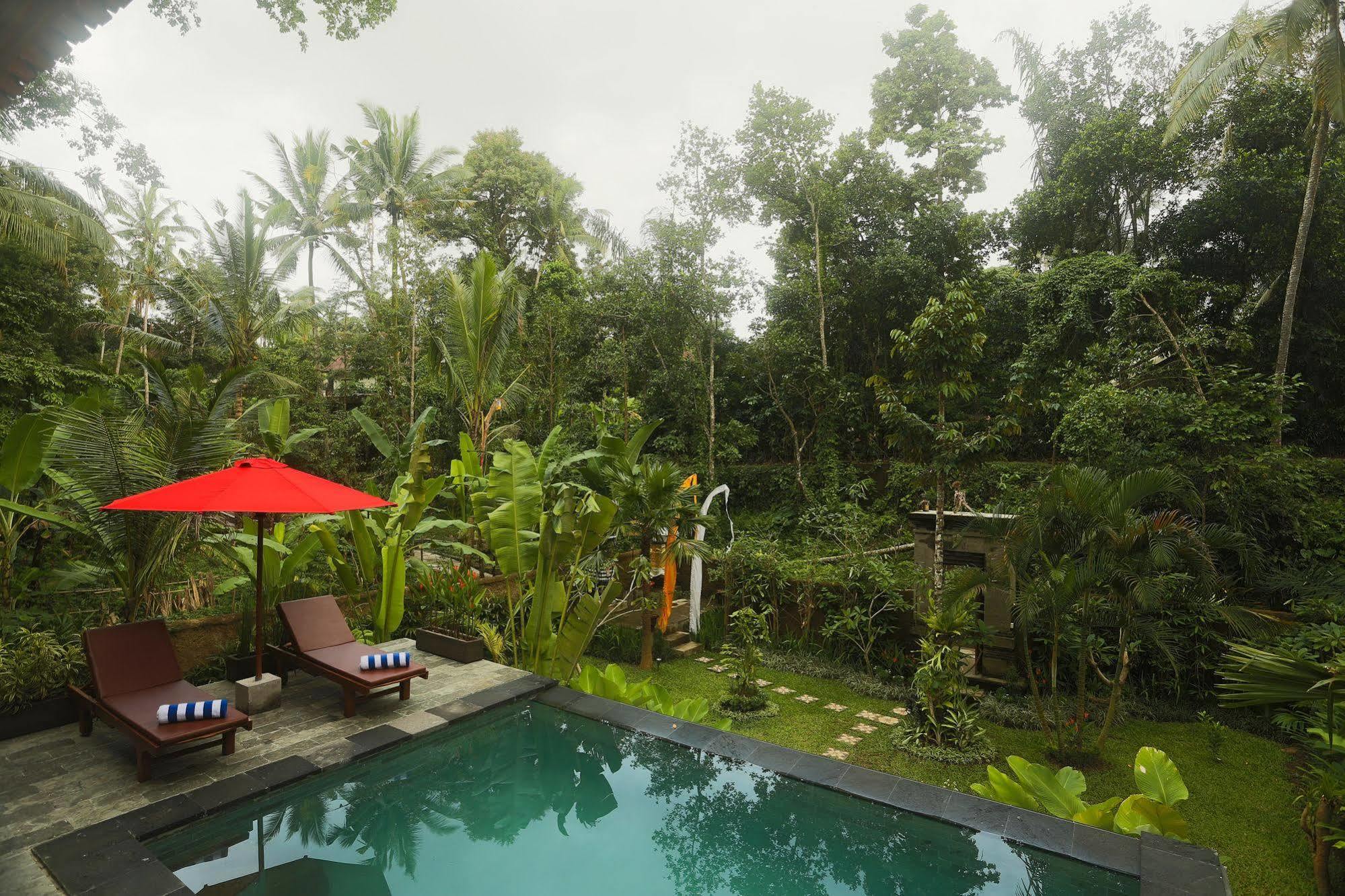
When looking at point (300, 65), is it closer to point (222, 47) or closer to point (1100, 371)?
point (222, 47)

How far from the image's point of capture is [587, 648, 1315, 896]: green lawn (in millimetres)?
4148

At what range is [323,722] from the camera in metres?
4.73

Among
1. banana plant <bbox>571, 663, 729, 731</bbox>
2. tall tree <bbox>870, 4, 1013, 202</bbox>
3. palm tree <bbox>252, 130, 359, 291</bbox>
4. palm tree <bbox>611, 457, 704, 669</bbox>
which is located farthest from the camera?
palm tree <bbox>252, 130, 359, 291</bbox>

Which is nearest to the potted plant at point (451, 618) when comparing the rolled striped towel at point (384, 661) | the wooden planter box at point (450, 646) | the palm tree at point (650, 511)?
the wooden planter box at point (450, 646)

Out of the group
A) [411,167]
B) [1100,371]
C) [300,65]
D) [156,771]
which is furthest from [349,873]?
[411,167]

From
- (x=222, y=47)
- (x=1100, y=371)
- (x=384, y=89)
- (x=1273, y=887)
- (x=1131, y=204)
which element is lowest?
(x=1273, y=887)

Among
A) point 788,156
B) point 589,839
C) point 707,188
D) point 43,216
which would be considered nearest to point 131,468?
point 589,839

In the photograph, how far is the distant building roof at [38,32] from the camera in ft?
4.61

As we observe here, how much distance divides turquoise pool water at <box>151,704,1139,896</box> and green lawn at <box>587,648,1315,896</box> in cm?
181

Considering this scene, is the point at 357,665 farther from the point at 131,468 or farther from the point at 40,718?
the point at 131,468

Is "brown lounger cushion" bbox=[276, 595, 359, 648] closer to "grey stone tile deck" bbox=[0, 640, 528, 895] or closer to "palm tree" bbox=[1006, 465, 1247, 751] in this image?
"grey stone tile deck" bbox=[0, 640, 528, 895]

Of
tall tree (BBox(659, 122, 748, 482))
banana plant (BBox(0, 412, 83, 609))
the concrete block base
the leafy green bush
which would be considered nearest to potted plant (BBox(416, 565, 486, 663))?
the concrete block base

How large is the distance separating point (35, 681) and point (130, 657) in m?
0.78

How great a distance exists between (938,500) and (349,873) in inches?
239
